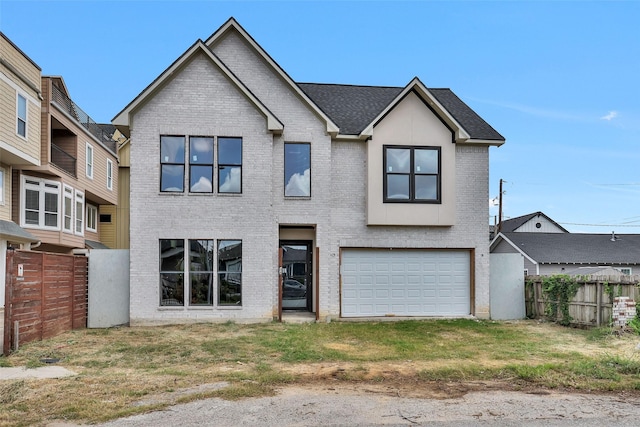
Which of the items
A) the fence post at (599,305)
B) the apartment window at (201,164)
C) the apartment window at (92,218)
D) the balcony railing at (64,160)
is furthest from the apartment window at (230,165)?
the apartment window at (92,218)

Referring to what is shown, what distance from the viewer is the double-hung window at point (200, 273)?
47.2 feet

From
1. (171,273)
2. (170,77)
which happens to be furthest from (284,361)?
(170,77)

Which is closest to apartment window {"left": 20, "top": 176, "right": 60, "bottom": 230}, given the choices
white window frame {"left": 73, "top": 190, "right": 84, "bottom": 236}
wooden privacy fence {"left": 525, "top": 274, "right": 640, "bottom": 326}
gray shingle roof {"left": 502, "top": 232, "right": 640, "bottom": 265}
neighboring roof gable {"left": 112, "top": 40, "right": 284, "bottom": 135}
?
white window frame {"left": 73, "top": 190, "right": 84, "bottom": 236}

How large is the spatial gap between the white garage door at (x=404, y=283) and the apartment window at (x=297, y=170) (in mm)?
2476

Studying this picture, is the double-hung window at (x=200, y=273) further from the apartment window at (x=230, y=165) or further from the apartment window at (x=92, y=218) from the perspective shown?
the apartment window at (x=92, y=218)

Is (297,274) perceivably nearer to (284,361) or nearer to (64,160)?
(284,361)

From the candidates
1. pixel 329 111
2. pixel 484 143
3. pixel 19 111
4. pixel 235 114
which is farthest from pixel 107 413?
pixel 19 111

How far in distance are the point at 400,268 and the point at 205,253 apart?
621cm

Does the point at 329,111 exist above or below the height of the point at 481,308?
above

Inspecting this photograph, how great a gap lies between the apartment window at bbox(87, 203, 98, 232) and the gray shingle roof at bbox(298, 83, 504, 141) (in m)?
16.1

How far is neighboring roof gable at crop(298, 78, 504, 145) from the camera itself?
1529cm

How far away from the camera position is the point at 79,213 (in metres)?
24.4

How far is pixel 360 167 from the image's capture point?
15.7m

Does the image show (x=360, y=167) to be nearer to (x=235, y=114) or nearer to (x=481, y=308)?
(x=235, y=114)
